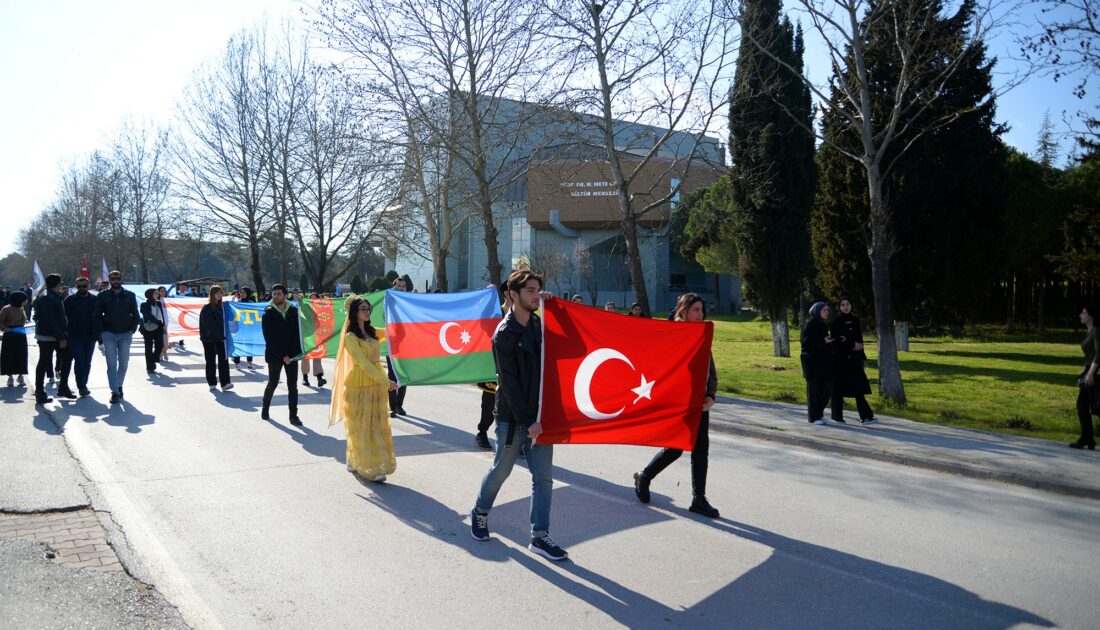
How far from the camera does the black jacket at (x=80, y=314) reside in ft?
42.8

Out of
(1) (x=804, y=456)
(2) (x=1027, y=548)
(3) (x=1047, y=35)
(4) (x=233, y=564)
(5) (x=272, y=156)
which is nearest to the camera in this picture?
(4) (x=233, y=564)

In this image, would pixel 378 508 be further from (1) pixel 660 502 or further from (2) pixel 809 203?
(2) pixel 809 203

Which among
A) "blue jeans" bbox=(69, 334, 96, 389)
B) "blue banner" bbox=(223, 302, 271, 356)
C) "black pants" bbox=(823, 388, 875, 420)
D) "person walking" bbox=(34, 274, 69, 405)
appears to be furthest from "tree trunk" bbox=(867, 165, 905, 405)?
"person walking" bbox=(34, 274, 69, 405)

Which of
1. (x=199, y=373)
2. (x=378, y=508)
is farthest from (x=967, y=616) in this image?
(x=199, y=373)

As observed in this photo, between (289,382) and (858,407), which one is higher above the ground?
(289,382)

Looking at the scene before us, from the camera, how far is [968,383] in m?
17.4

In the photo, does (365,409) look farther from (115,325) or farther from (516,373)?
(115,325)

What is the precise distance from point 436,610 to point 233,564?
1651mm

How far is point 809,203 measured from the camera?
2428cm

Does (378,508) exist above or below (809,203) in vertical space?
below

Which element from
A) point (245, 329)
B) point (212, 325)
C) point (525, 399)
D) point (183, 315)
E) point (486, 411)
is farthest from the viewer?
point (183, 315)

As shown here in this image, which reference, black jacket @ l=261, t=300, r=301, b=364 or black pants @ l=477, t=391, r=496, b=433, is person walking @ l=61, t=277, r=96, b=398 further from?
black pants @ l=477, t=391, r=496, b=433

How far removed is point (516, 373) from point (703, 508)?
2.20 m

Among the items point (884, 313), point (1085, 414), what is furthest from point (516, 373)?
point (884, 313)
